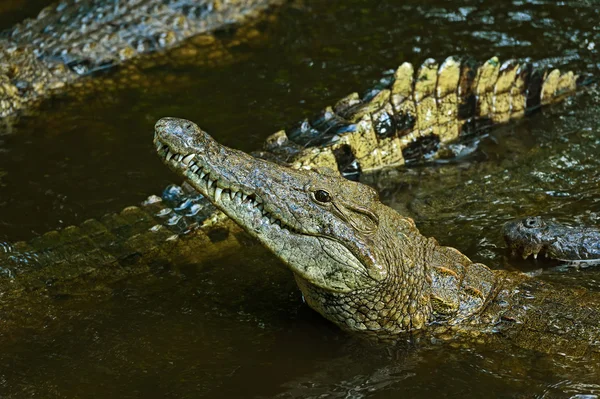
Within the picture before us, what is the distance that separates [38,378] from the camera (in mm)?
3965

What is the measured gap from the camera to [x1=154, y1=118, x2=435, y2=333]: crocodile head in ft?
13.0

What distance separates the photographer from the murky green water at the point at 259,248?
3.96 metres

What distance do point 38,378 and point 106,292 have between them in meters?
0.80

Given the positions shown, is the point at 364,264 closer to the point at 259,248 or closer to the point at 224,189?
the point at 224,189

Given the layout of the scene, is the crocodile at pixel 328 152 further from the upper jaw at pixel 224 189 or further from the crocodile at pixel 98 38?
the crocodile at pixel 98 38

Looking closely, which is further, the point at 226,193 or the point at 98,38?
the point at 98,38

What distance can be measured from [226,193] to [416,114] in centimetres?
258

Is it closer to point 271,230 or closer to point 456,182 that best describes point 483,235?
point 456,182

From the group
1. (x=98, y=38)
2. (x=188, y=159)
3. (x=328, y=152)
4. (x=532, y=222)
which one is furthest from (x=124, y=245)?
(x=98, y=38)

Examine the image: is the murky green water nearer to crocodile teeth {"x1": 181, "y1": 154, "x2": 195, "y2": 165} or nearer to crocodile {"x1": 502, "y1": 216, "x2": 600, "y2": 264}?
crocodile {"x1": 502, "y1": 216, "x2": 600, "y2": 264}

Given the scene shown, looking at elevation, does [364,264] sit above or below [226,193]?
below

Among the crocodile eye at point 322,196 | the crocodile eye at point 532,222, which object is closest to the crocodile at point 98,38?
the crocodile eye at point 532,222

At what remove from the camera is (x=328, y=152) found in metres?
5.75

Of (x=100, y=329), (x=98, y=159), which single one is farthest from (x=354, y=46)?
(x=100, y=329)
